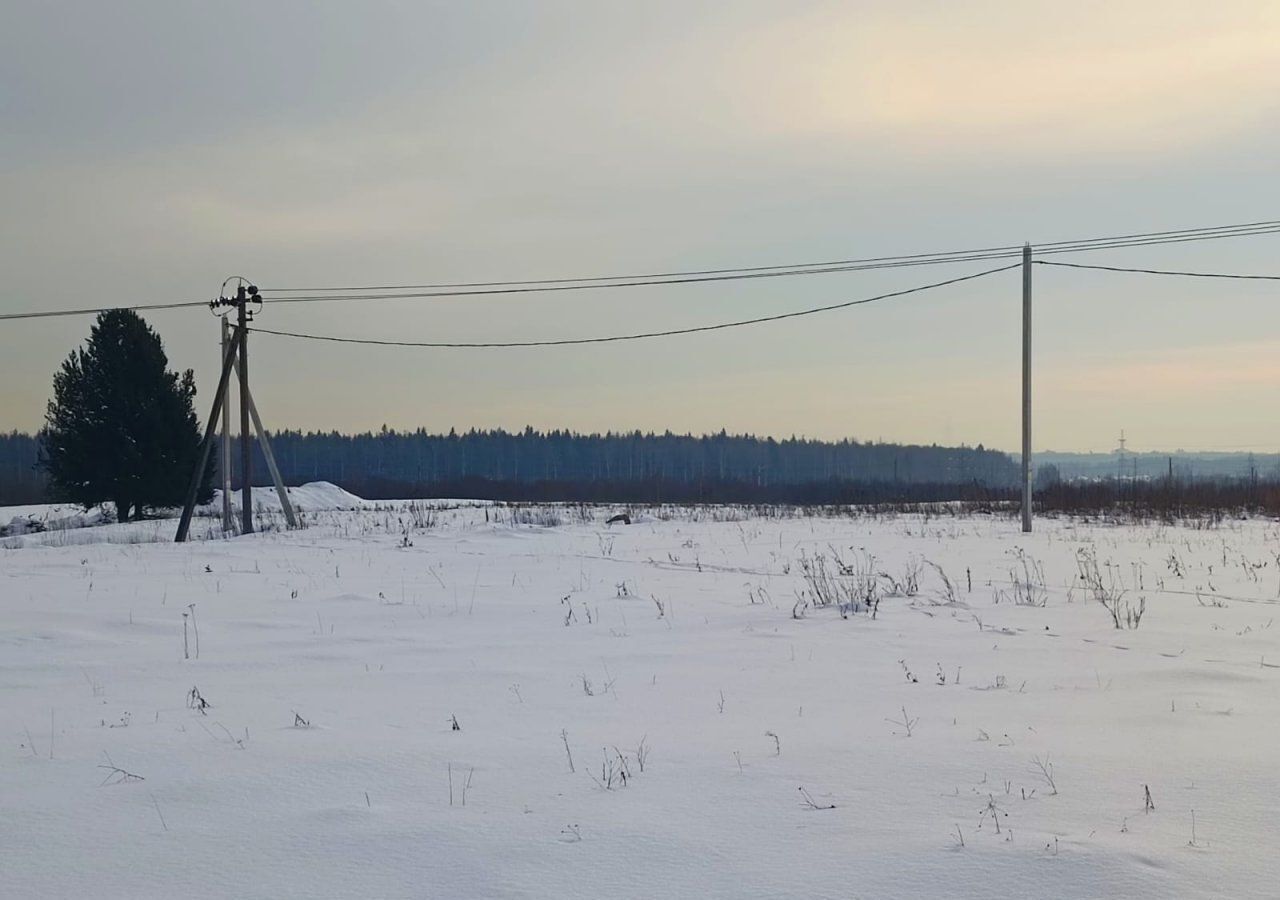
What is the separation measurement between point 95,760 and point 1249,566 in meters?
13.3

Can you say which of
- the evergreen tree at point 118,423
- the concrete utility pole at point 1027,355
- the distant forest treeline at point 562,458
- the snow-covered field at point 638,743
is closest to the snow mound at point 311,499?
the evergreen tree at point 118,423

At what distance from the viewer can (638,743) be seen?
16.6ft

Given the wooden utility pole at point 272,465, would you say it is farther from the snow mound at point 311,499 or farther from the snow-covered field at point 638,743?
the snow mound at point 311,499

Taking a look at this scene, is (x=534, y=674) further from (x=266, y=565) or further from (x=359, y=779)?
(x=266, y=565)

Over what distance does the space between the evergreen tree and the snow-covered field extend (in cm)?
2111

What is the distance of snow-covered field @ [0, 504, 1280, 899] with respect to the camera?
344 cm

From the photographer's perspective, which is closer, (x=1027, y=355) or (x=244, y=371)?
(x=1027, y=355)

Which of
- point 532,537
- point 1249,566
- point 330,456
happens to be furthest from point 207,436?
point 330,456

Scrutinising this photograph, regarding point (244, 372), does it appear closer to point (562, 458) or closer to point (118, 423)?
point (118, 423)

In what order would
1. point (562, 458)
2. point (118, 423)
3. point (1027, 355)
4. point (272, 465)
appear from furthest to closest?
point (562, 458)
point (118, 423)
point (272, 465)
point (1027, 355)

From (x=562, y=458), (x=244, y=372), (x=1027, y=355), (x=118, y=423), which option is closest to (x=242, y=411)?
(x=244, y=372)

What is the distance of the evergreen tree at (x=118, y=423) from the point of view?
99.8ft

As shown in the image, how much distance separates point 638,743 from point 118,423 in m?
29.9

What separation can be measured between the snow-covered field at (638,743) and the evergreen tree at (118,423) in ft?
69.3
